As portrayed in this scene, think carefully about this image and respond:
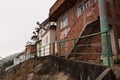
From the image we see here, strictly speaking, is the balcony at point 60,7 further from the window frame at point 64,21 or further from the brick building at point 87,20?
the window frame at point 64,21

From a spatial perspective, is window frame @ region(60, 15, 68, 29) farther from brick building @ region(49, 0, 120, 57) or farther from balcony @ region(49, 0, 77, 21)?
balcony @ region(49, 0, 77, 21)

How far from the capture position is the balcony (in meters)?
15.4

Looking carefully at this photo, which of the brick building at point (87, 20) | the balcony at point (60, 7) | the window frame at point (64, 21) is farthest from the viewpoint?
the window frame at point (64, 21)

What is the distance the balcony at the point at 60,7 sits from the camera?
50.6ft

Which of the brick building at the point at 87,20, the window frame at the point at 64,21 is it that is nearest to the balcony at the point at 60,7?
the brick building at the point at 87,20

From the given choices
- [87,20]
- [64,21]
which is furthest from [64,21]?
[87,20]

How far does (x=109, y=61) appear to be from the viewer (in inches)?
204

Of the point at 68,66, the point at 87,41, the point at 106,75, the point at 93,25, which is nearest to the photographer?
the point at 106,75

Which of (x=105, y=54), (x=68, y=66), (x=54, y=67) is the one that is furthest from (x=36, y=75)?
(x=105, y=54)

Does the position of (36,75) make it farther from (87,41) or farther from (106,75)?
(106,75)

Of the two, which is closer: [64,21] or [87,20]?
[87,20]

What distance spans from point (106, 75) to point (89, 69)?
1239 millimetres

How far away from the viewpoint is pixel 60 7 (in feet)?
53.4

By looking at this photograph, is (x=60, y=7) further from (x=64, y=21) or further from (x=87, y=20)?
(x=87, y=20)
